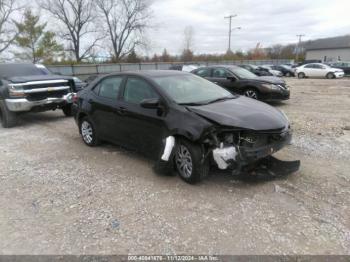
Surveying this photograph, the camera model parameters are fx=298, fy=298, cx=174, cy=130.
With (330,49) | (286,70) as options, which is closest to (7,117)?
(286,70)

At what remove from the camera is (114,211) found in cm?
367

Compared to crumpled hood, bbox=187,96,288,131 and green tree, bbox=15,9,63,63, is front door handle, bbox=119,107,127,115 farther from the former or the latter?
green tree, bbox=15,9,63,63

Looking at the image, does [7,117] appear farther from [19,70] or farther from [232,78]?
[232,78]

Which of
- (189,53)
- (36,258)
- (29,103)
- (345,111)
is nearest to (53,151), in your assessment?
(29,103)

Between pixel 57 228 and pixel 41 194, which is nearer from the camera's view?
pixel 57 228

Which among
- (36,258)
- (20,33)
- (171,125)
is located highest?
(20,33)

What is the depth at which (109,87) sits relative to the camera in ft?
18.2

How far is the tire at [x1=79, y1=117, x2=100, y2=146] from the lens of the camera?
6000 mm

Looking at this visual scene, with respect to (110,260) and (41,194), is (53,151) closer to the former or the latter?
(41,194)

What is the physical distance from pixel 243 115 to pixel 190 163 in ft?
3.20

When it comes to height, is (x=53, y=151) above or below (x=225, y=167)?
below

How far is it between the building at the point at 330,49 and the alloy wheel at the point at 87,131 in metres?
66.1

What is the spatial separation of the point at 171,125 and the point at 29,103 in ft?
18.2

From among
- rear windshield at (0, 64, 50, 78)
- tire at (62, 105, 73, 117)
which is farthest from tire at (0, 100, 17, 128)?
tire at (62, 105, 73, 117)
